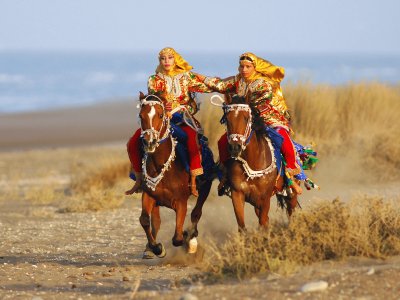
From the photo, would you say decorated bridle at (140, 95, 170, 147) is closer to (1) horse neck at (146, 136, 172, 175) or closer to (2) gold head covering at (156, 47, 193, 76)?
Answer: (1) horse neck at (146, 136, 172, 175)

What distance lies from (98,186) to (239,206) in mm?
8401

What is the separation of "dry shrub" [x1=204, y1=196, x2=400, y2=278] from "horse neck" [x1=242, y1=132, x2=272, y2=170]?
1.10 metres

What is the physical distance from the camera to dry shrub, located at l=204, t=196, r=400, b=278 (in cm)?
950

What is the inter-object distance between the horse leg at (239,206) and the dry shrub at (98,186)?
21.1 feet

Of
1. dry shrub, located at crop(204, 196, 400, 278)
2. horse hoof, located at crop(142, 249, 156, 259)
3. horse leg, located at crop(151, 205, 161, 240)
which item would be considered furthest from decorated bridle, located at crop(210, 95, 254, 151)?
horse hoof, located at crop(142, 249, 156, 259)

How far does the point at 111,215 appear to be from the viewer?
16.9 m

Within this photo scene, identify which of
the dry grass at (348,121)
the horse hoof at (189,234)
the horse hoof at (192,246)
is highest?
the horse hoof at (189,234)

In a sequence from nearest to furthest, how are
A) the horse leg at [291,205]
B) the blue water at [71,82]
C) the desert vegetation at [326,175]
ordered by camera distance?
the desert vegetation at [326,175] → the horse leg at [291,205] → the blue water at [71,82]

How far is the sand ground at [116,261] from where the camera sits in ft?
27.9

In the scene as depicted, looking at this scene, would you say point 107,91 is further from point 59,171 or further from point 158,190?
point 158,190

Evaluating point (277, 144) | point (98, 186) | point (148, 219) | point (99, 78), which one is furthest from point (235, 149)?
point (99, 78)

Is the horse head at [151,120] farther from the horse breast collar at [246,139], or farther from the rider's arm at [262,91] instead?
the rider's arm at [262,91]

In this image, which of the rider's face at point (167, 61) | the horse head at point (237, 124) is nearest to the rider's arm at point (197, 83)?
the rider's face at point (167, 61)

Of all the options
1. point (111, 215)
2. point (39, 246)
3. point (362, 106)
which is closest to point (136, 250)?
point (39, 246)
